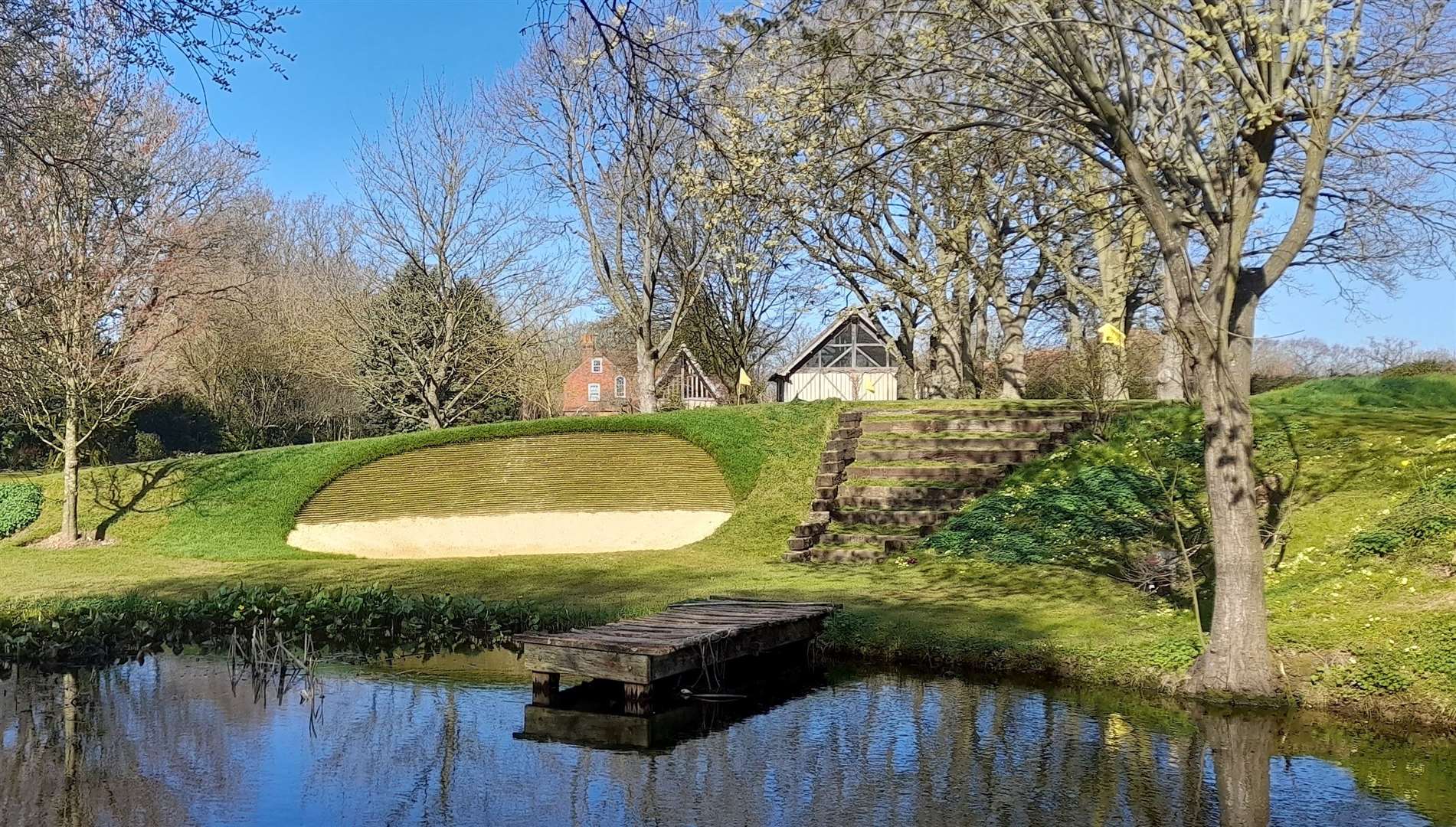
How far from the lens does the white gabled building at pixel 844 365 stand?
3628 centimetres

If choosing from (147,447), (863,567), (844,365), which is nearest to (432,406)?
(147,447)

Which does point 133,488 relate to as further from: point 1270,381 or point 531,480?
point 1270,381

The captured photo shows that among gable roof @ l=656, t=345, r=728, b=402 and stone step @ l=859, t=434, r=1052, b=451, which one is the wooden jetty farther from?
gable roof @ l=656, t=345, r=728, b=402

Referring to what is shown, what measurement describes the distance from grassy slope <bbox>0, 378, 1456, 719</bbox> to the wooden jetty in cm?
127

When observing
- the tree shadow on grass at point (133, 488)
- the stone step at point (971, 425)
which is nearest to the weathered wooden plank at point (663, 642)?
the stone step at point (971, 425)

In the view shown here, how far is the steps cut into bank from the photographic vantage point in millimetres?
15758

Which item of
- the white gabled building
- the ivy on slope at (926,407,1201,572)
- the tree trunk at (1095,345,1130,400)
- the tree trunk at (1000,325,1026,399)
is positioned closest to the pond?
the ivy on slope at (926,407,1201,572)

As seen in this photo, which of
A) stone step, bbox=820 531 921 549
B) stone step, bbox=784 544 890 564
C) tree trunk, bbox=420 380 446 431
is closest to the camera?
stone step, bbox=784 544 890 564

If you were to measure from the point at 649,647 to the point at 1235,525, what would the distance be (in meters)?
4.35

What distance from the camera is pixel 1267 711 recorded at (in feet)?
25.1

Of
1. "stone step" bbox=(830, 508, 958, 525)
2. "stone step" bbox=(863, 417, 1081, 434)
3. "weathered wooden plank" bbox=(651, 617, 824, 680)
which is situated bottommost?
"weathered wooden plank" bbox=(651, 617, 824, 680)

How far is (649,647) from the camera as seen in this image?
789cm

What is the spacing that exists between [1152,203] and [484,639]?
7416 millimetres

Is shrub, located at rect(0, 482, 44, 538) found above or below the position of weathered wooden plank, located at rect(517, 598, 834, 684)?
above
